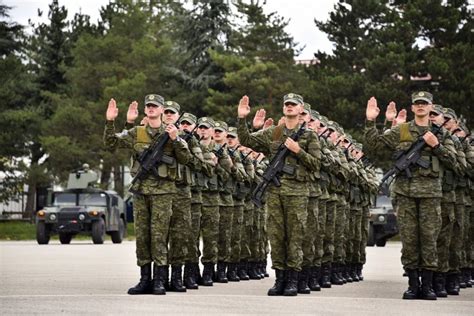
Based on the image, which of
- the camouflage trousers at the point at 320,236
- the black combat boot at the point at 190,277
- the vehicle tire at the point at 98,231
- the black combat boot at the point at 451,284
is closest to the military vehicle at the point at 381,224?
the vehicle tire at the point at 98,231

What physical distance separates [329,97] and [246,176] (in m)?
35.5

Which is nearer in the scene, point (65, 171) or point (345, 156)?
point (345, 156)

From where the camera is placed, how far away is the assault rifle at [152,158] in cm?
1570

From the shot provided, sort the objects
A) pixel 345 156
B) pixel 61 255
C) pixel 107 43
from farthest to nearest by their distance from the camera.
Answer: pixel 107 43 < pixel 61 255 < pixel 345 156

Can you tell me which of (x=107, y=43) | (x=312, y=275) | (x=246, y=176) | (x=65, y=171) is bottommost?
(x=312, y=275)

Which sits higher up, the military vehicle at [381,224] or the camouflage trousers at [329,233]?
the military vehicle at [381,224]

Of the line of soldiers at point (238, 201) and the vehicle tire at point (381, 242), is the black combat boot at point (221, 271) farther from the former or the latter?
the vehicle tire at point (381, 242)

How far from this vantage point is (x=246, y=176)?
2048 cm

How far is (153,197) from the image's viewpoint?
15.8m

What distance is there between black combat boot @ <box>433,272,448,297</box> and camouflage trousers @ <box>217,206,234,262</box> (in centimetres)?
373

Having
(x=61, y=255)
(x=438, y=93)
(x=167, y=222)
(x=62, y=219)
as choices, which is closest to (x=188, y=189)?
(x=167, y=222)

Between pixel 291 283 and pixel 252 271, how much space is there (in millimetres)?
5176

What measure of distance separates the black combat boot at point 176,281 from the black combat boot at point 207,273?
171cm

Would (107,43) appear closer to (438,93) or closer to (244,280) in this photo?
(438,93)
